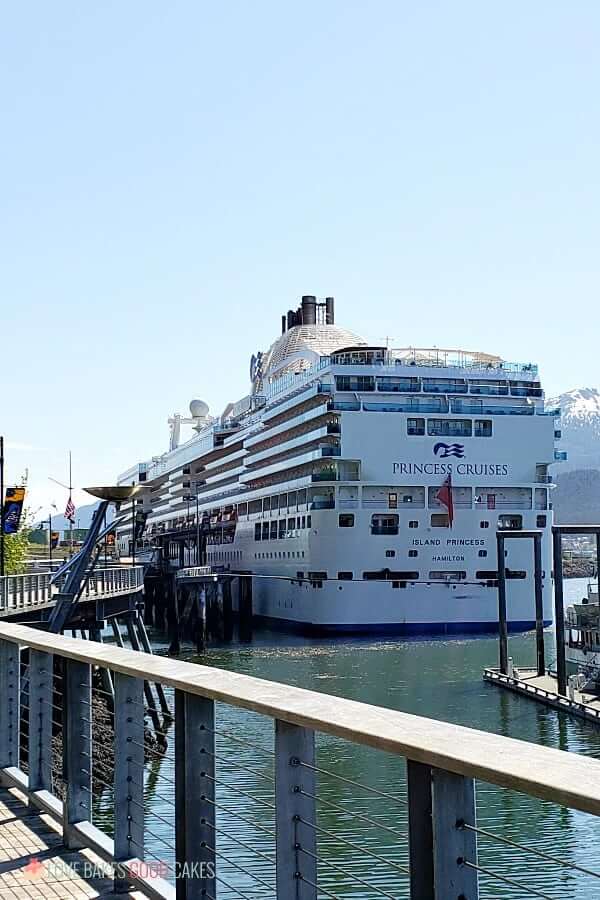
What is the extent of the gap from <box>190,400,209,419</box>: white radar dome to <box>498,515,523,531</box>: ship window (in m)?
50.6

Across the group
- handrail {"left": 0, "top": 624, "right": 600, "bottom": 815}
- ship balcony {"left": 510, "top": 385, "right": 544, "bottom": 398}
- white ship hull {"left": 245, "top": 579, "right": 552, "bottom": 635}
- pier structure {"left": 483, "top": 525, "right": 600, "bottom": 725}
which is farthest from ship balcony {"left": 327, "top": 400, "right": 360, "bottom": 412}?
handrail {"left": 0, "top": 624, "right": 600, "bottom": 815}

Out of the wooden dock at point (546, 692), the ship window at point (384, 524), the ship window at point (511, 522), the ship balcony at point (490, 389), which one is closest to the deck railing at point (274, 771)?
the wooden dock at point (546, 692)

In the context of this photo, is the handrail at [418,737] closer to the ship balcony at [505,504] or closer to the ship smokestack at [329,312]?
the ship balcony at [505,504]

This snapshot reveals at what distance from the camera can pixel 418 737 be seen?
2701 millimetres

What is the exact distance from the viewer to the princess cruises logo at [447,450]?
47.4 metres

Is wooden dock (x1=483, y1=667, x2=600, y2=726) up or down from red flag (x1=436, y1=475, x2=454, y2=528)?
down

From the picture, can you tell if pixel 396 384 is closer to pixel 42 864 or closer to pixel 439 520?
pixel 439 520

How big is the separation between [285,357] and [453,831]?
66.2 meters

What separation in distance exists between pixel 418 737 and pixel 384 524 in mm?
44031

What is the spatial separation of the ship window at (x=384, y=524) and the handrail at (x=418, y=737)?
4234cm

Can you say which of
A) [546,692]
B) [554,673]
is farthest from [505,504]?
[546,692]

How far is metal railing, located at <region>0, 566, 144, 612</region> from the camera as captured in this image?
1090 inches

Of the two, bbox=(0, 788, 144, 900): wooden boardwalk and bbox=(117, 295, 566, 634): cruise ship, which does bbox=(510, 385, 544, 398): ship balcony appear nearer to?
bbox=(117, 295, 566, 634): cruise ship

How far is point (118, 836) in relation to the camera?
4.64 m
